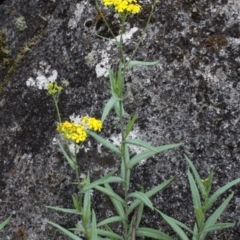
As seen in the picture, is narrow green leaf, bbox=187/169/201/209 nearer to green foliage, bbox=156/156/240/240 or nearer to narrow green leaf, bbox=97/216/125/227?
green foliage, bbox=156/156/240/240

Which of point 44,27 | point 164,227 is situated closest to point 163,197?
point 164,227

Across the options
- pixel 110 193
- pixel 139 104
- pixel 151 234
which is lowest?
pixel 151 234

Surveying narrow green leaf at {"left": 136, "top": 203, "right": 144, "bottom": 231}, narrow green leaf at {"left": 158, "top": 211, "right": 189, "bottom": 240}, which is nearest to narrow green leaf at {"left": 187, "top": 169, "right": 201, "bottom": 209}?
narrow green leaf at {"left": 158, "top": 211, "right": 189, "bottom": 240}

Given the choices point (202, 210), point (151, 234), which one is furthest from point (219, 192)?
point (151, 234)

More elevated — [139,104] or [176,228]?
[139,104]

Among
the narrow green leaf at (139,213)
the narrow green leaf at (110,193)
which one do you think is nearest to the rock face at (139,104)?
the narrow green leaf at (139,213)

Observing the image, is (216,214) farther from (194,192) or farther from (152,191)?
(152,191)

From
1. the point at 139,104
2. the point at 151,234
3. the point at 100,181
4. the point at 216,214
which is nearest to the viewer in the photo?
the point at 100,181

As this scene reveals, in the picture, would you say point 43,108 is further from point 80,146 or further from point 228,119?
point 228,119
